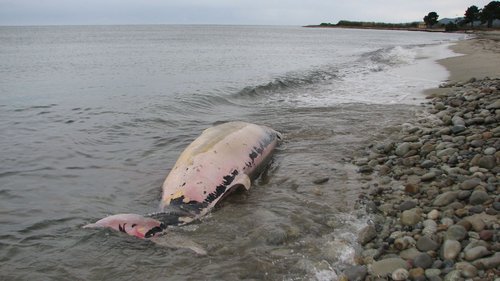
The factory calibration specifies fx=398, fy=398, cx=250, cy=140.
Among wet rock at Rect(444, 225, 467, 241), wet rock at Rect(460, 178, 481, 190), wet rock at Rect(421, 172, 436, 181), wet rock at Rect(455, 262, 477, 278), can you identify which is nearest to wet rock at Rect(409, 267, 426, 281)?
wet rock at Rect(455, 262, 477, 278)

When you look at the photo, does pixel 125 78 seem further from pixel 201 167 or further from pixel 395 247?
pixel 395 247

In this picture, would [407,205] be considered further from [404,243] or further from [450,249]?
[450,249]

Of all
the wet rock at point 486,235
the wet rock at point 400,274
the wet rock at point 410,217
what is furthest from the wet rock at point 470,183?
the wet rock at point 400,274

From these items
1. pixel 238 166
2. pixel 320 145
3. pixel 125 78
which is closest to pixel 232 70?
pixel 125 78

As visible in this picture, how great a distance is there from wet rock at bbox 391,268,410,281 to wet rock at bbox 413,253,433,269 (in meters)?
0.18

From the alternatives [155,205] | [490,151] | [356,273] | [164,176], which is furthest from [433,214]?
[164,176]

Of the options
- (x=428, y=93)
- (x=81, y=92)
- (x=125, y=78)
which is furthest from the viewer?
(x=125, y=78)

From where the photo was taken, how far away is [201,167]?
6473mm

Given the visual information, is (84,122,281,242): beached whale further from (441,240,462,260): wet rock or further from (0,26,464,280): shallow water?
(441,240,462,260): wet rock

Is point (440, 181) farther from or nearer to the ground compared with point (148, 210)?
farther from the ground

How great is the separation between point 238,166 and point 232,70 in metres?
19.6

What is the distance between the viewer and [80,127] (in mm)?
11125

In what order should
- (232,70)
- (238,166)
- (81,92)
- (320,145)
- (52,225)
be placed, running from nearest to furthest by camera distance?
(52,225) < (238,166) < (320,145) < (81,92) < (232,70)

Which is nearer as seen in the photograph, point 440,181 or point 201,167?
point 440,181
